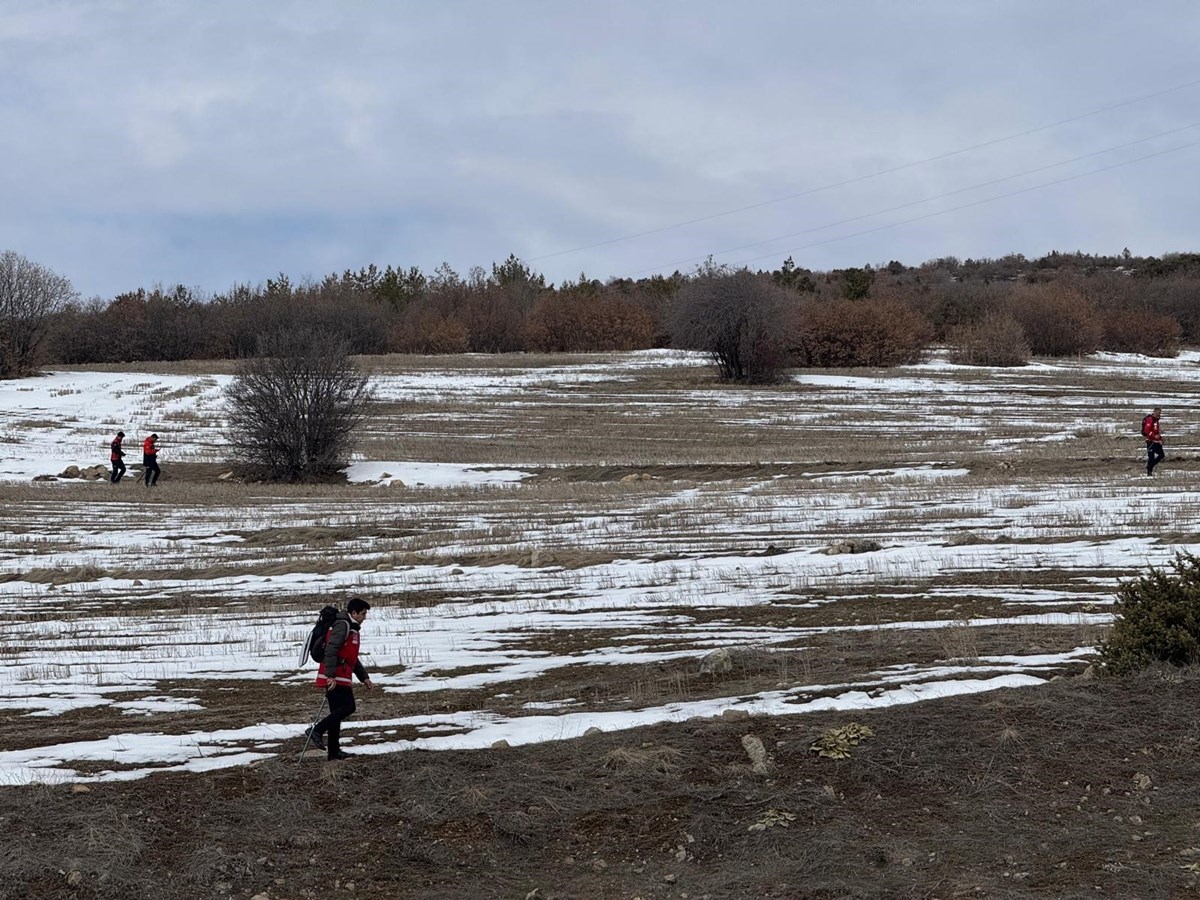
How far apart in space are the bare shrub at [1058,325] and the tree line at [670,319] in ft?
0.34

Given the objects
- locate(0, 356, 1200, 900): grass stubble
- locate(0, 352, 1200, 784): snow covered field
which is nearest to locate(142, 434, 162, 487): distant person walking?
locate(0, 352, 1200, 784): snow covered field

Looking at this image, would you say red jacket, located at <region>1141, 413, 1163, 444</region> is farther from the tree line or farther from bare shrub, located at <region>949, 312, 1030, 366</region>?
bare shrub, located at <region>949, 312, 1030, 366</region>

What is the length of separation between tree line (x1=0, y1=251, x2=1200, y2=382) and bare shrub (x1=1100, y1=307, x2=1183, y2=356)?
11 centimetres

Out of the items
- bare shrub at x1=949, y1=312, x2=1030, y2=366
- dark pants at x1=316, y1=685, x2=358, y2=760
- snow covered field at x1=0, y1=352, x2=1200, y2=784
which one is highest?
bare shrub at x1=949, y1=312, x2=1030, y2=366

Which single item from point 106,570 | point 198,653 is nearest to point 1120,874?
point 198,653

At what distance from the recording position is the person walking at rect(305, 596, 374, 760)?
27.7ft

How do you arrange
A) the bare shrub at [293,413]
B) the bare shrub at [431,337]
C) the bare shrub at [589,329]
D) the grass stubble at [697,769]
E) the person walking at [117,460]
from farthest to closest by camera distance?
the bare shrub at [589,329] < the bare shrub at [431,337] < the bare shrub at [293,413] < the person walking at [117,460] < the grass stubble at [697,769]

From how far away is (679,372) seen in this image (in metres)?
80.5

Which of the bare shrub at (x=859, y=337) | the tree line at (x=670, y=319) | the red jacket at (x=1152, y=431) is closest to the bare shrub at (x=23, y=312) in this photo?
the tree line at (x=670, y=319)

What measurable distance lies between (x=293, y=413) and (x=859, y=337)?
51.1 meters

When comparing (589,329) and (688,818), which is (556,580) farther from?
(589,329)

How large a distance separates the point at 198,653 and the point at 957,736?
8.22 metres

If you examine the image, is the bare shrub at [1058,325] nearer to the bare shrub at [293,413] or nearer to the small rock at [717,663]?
the bare shrub at [293,413]

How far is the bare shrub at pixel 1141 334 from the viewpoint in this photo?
3735 inches
